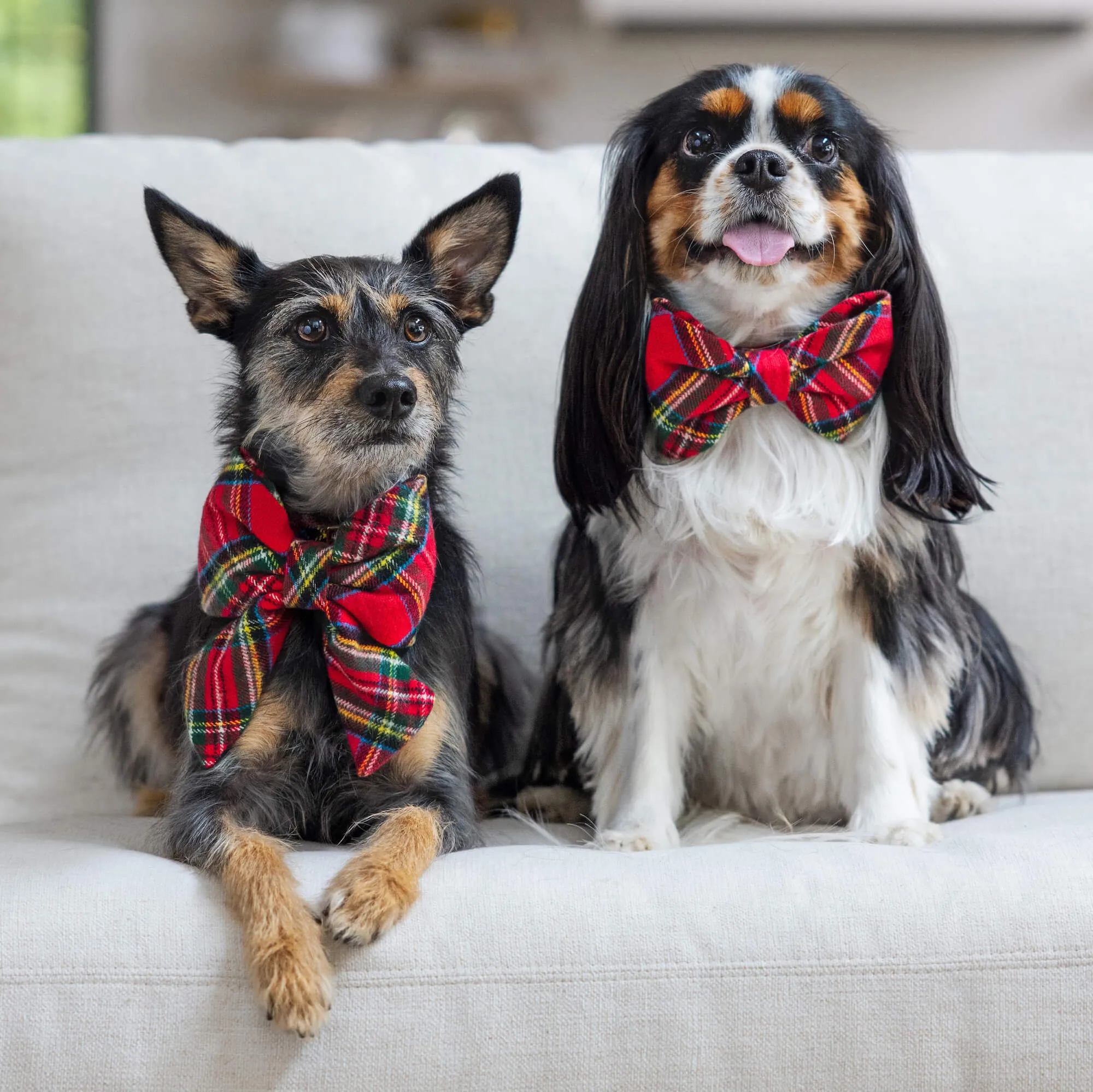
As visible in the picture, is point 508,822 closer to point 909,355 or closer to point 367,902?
point 367,902

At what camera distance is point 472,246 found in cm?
175

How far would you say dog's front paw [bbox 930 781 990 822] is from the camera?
1844 millimetres

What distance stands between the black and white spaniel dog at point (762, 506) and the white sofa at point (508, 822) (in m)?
0.17

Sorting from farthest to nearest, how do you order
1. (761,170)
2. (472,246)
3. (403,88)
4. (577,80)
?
(577,80), (403,88), (472,246), (761,170)

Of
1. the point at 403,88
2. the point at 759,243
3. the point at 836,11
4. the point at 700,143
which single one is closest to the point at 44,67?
the point at 403,88

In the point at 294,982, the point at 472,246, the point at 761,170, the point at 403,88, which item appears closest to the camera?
the point at 294,982

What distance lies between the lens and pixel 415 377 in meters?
1.58

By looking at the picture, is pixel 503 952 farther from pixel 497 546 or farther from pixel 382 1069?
pixel 497 546

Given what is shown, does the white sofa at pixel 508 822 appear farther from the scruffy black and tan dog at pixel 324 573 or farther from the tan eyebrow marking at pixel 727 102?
the tan eyebrow marking at pixel 727 102

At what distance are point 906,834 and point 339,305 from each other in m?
0.97

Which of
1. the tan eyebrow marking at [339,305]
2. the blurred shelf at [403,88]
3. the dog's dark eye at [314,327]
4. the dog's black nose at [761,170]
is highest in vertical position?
the dog's black nose at [761,170]

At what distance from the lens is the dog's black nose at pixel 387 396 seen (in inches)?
60.2

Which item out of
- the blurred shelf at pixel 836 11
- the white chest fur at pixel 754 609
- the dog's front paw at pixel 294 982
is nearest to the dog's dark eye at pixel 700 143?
the white chest fur at pixel 754 609

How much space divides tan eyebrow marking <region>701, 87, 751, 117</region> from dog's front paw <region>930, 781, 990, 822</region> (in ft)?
3.24
